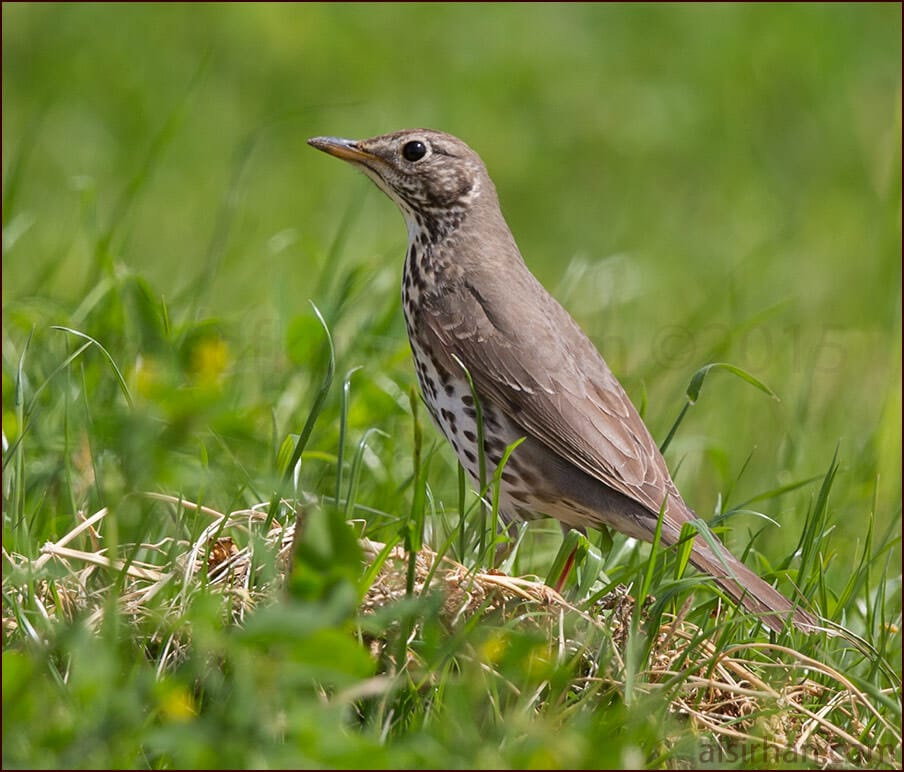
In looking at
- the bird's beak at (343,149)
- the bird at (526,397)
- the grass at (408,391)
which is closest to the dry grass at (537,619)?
the grass at (408,391)

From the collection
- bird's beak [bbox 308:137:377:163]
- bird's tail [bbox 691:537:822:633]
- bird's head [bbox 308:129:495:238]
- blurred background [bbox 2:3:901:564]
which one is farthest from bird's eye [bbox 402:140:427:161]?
bird's tail [bbox 691:537:822:633]

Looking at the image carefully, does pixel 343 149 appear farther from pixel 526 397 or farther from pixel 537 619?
pixel 537 619

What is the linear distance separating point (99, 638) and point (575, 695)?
41.9 inches

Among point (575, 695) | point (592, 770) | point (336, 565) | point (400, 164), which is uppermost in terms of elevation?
point (400, 164)

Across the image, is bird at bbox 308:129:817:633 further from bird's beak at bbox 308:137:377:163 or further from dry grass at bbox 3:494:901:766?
dry grass at bbox 3:494:901:766

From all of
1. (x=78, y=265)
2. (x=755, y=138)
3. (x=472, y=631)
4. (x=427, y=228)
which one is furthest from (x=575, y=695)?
(x=755, y=138)

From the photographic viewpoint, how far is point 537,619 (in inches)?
131

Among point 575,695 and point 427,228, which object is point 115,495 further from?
point 427,228

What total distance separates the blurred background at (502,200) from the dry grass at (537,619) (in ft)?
2.59

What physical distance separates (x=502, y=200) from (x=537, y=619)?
5590 mm

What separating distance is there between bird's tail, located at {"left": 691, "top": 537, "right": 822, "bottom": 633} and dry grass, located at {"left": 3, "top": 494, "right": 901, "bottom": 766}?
0.29ft

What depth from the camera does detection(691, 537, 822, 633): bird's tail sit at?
3467 millimetres

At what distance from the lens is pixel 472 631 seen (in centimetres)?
306

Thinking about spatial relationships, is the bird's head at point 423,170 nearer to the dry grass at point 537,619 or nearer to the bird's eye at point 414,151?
the bird's eye at point 414,151
